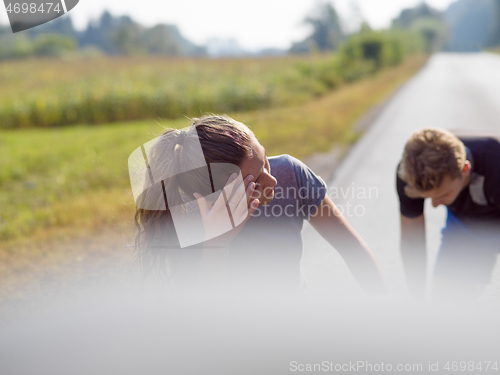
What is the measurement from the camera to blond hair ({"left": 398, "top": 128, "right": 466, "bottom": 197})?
6.81 ft

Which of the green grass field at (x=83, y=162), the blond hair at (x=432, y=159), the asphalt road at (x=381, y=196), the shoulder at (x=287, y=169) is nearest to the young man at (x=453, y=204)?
the blond hair at (x=432, y=159)

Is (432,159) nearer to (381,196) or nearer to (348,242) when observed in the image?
(348,242)

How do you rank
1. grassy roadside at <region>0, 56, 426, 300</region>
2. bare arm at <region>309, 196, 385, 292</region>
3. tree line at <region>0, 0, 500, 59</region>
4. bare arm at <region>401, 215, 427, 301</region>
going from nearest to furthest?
1. bare arm at <region>309, 196, 385, 292</region>
2. bare arm at <region>401, 215, 427, 301</region>
3. grassy roadside at <region>0, 56, 426, 300</region>
4. tree line at <region>0, 0, 500, 59</region>

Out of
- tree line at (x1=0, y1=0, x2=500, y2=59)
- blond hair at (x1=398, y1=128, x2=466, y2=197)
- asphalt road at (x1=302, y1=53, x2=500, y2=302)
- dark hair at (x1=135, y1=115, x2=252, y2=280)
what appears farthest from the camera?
tree line at (x1=0, y1=0, x2=500, y2=59)

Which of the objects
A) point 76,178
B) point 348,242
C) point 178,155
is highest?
point 178,155

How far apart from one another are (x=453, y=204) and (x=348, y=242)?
0.98 m

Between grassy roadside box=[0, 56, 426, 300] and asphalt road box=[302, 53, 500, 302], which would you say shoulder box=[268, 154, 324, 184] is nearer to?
grassy roadside box=[0, 56, 426, 300]

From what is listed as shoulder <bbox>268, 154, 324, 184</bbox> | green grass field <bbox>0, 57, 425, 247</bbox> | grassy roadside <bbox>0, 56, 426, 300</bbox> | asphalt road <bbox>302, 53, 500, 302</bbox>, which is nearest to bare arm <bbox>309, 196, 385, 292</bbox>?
shoulder <bbox>268, 154, 324, 184</bbox>

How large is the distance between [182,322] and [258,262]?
3.76ft

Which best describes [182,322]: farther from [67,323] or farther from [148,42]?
[148,42]

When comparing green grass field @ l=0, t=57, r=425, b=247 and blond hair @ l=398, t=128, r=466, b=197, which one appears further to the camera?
green grass field @ l=0, t=57, r=425, b=247

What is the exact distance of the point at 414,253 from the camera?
2521 millimetres

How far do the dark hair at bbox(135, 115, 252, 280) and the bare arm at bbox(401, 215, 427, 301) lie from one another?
1394 mm

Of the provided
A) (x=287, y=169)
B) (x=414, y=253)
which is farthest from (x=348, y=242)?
(x=414, y=253)
